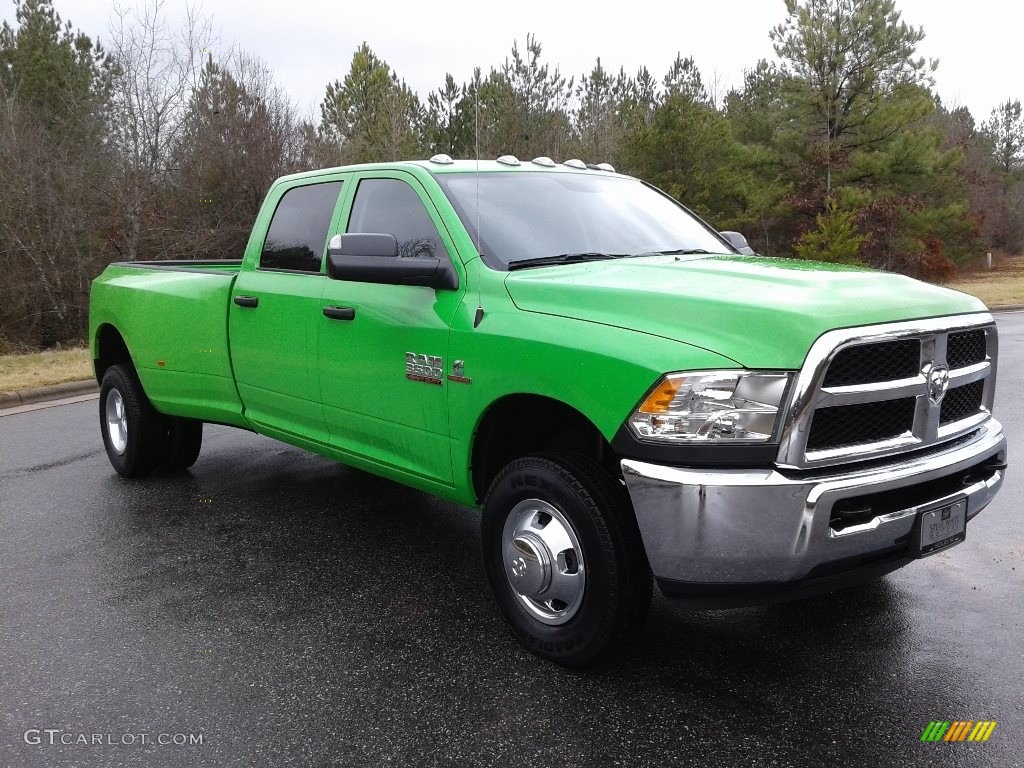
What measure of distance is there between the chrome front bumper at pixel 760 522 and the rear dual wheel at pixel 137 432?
4.28 metres

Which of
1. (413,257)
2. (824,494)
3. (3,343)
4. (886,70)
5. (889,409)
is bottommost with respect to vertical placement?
(3,343)

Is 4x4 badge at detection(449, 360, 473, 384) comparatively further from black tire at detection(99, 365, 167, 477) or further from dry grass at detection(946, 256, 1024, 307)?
dry grass at detection(946, 256, 1024, 307)

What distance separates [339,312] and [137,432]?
258 cm

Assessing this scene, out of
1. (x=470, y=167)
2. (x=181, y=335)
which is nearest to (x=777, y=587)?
(x=470, y=167)

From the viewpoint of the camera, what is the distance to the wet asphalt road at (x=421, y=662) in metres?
2.95

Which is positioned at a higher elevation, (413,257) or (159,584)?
(413,257)

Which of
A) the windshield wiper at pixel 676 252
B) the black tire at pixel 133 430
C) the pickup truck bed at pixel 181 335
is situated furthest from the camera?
the black tire at pixel 133 430

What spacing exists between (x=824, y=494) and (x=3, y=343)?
19.1 metres

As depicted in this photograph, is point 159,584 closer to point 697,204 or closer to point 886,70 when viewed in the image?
point 697,204

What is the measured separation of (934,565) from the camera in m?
4.47

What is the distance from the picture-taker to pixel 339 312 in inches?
173

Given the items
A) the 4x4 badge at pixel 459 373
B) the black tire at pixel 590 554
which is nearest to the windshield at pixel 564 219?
the 4x4 badge at pixel 459 373

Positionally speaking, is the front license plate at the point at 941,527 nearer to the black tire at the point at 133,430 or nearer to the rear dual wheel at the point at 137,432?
the rear dual wheel at the point at 137,432

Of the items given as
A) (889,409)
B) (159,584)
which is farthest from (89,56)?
(889,409)
